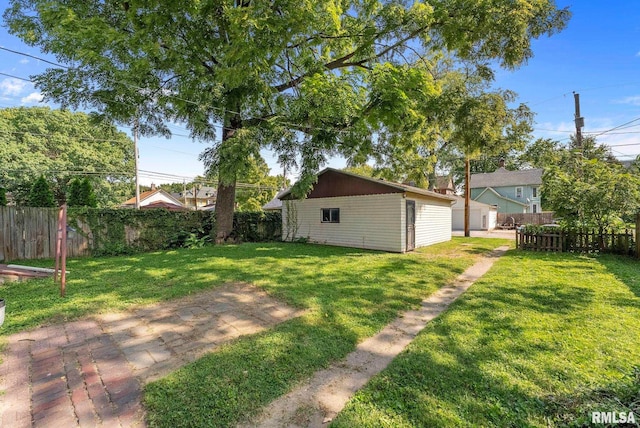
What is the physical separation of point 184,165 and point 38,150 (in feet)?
36.1

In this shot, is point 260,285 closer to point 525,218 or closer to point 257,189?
point 257,189

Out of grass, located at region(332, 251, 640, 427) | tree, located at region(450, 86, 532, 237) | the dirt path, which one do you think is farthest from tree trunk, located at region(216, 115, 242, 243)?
grass, located at region(332, 251, 640, 427)

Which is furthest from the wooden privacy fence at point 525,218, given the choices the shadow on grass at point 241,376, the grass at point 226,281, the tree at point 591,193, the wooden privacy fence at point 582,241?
the shadow on grass at point 241,376

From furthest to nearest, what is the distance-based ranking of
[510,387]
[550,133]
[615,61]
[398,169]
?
[550,133] < [398,169] < [615,61] < [510,387]

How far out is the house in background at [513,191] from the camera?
33031 millimetres

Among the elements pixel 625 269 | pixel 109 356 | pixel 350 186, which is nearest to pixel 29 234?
pixel 109 356

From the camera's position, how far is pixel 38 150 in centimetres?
2284

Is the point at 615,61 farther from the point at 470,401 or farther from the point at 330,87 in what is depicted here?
the point at 470,401

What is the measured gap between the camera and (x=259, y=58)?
307 inches

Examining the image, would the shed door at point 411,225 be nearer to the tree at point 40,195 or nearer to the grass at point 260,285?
the grass at point 260,285

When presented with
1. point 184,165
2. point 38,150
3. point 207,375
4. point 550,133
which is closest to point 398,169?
point 550,133

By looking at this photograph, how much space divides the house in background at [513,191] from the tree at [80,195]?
3702 cm

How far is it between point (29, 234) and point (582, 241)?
59.3 ft

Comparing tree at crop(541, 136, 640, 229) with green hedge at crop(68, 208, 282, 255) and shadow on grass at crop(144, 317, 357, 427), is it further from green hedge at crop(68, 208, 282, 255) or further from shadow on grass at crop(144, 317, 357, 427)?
green hedge at crop(68, 208, 282, 255)
